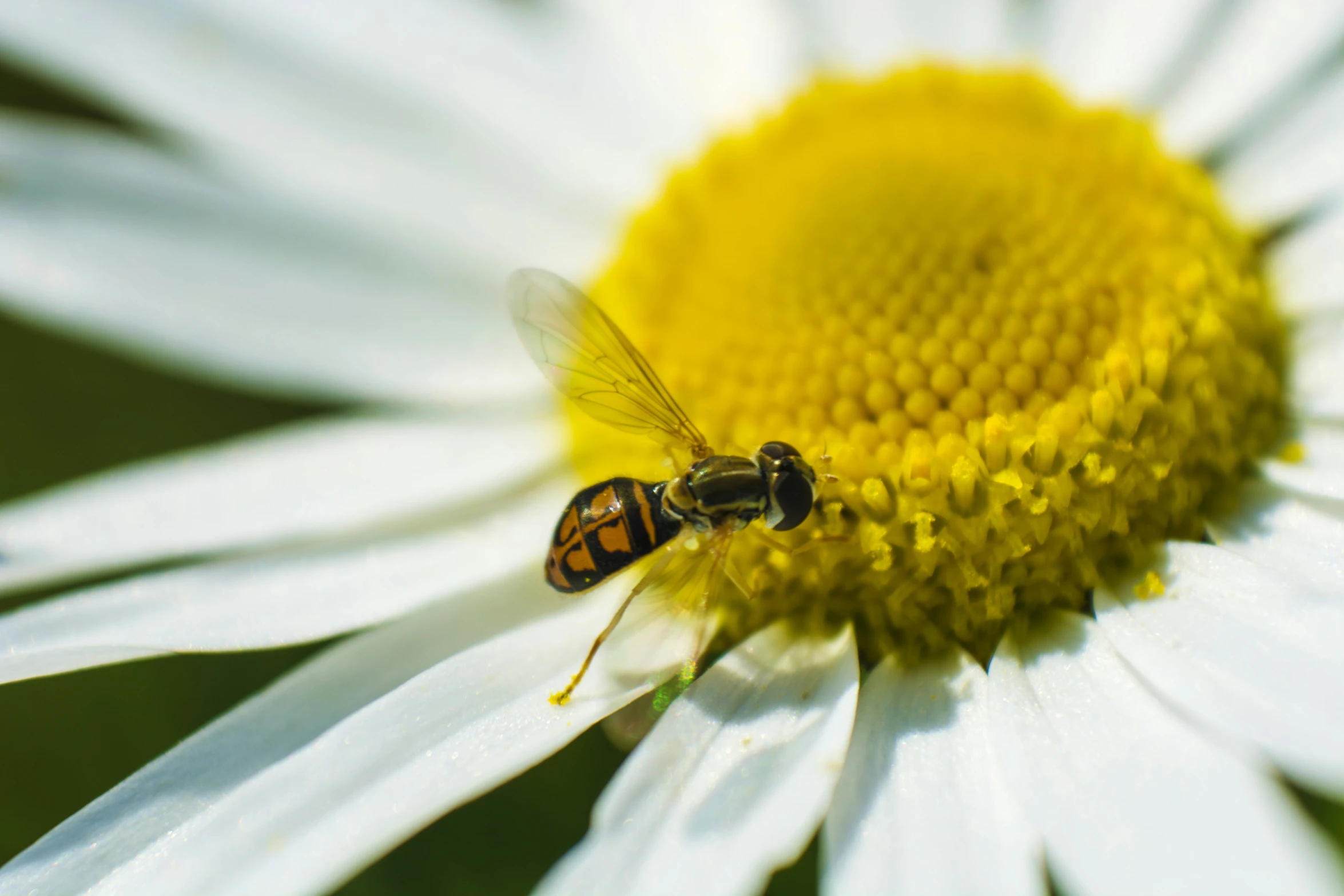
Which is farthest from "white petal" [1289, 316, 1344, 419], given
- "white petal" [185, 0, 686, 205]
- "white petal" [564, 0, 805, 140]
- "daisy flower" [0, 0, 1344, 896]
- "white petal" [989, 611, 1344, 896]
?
"white petal" [185, 0, 686, 205]

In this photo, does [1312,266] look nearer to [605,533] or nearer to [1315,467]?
[1315,467]

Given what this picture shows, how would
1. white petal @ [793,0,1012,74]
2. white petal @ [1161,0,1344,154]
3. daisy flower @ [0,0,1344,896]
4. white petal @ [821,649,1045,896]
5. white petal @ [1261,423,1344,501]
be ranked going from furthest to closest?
white petal @ [793,0,1012,74], white petal @ [1161,0,1344,154], white petal @ [1261,423,1344,501], daisy flower @ [0,0,1344,896], white petal @ [821,649,1045,896]

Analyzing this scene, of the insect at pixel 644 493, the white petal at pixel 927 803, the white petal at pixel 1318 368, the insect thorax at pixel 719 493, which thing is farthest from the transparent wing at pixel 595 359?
the white petal at pixel 1318 368

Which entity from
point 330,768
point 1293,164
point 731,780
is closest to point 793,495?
point 731,780

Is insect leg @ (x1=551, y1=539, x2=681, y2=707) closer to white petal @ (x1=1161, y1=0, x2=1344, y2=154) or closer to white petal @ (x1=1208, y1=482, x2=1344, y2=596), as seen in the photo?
white petal @ (x1=1208, y1=482, x2=1344, y2=596)

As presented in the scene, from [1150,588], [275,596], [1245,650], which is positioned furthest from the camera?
[275,596]

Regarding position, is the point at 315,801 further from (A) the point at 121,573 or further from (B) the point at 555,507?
(A) the point at 121,573

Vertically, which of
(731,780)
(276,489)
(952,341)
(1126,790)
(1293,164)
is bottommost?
(1126,790)
